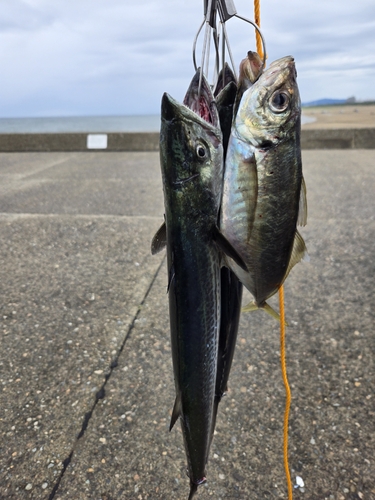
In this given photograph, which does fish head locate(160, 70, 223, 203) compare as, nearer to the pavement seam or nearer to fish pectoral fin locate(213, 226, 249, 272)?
fish pectoral fin locate(213, 226, 249, 272)

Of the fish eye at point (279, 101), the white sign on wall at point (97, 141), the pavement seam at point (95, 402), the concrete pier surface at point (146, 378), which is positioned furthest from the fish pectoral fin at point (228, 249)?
the white sign on wall at point (97, 141)

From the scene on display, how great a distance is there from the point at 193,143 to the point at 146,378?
A: 5.92ft

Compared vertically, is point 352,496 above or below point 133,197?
below

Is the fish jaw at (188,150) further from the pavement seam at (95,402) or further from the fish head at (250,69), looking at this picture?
the pavement seam at (95,402)

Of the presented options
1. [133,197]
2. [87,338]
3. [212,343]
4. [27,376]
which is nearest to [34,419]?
[27,376]

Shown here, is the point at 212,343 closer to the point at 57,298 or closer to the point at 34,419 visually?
the point at 34,419

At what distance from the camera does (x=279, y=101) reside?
0.95 m

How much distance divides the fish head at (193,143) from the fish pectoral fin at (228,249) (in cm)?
11

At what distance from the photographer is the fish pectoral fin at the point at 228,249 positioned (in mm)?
959

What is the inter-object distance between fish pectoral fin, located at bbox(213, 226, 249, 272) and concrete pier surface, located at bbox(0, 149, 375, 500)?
130 centimetres

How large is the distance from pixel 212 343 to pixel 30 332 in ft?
6.87

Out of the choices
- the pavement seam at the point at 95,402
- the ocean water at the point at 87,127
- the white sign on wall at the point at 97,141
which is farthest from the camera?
the ocean water at the point at 87,127

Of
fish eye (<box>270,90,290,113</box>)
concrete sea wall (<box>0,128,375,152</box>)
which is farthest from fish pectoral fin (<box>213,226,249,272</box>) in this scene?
concrete sea wall (<box>0,128,375,152</box>)

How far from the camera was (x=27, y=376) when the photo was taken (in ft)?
7.80
